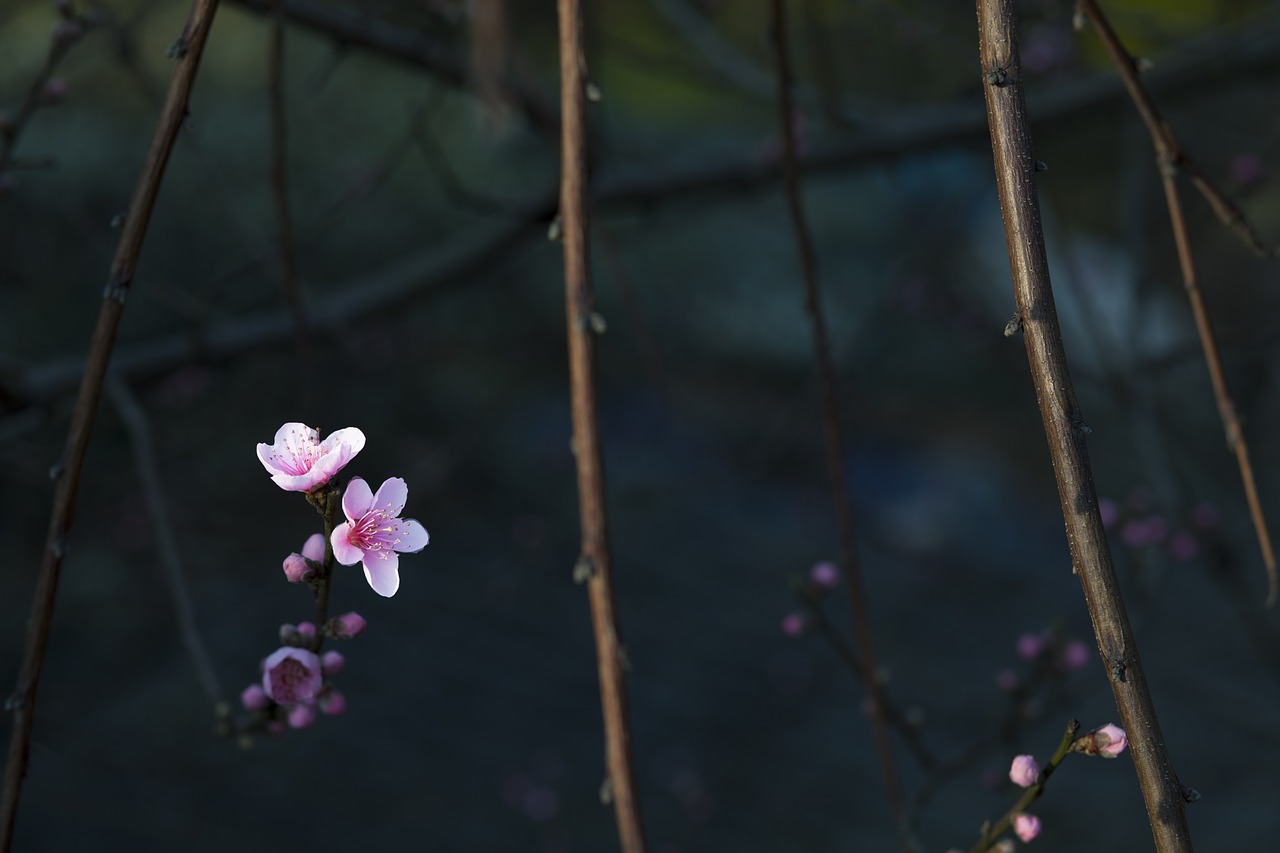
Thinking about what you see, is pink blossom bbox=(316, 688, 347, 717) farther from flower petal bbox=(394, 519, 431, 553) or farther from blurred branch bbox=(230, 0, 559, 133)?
blurred branch bbox=(230, 0, 559, 133)

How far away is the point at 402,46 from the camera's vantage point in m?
1.94

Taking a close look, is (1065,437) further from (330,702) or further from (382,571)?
(330,702)

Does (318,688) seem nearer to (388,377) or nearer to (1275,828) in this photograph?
(1275,828)

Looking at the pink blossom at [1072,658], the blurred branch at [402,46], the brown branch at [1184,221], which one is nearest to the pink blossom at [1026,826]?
the brown branch at [1184,221]

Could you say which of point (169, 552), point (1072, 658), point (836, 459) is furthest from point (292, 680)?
point (1072, 658)

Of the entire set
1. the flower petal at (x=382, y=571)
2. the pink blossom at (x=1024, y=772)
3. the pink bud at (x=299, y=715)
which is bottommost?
the pink blossom at (x=1024, y=772)

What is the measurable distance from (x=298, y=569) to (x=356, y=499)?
7 centimetres

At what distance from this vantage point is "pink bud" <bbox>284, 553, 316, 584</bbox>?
80cm

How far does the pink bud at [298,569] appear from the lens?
0.80 m

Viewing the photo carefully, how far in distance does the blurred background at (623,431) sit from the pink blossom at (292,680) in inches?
12.0

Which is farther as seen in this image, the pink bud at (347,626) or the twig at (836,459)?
the twig at (836,459)

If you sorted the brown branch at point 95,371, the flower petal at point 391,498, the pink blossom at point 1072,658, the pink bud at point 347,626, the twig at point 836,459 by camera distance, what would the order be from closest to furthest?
the brown branch at point 95,371
the flower petal at point 391,498
the pink bud at point 347,626
the twig at point 836,459
the pink blossom at point 1072,658

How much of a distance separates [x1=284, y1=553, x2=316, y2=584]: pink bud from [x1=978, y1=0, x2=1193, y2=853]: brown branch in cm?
53

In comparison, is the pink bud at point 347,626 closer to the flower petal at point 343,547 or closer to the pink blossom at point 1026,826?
the flower petal at point 343,547
